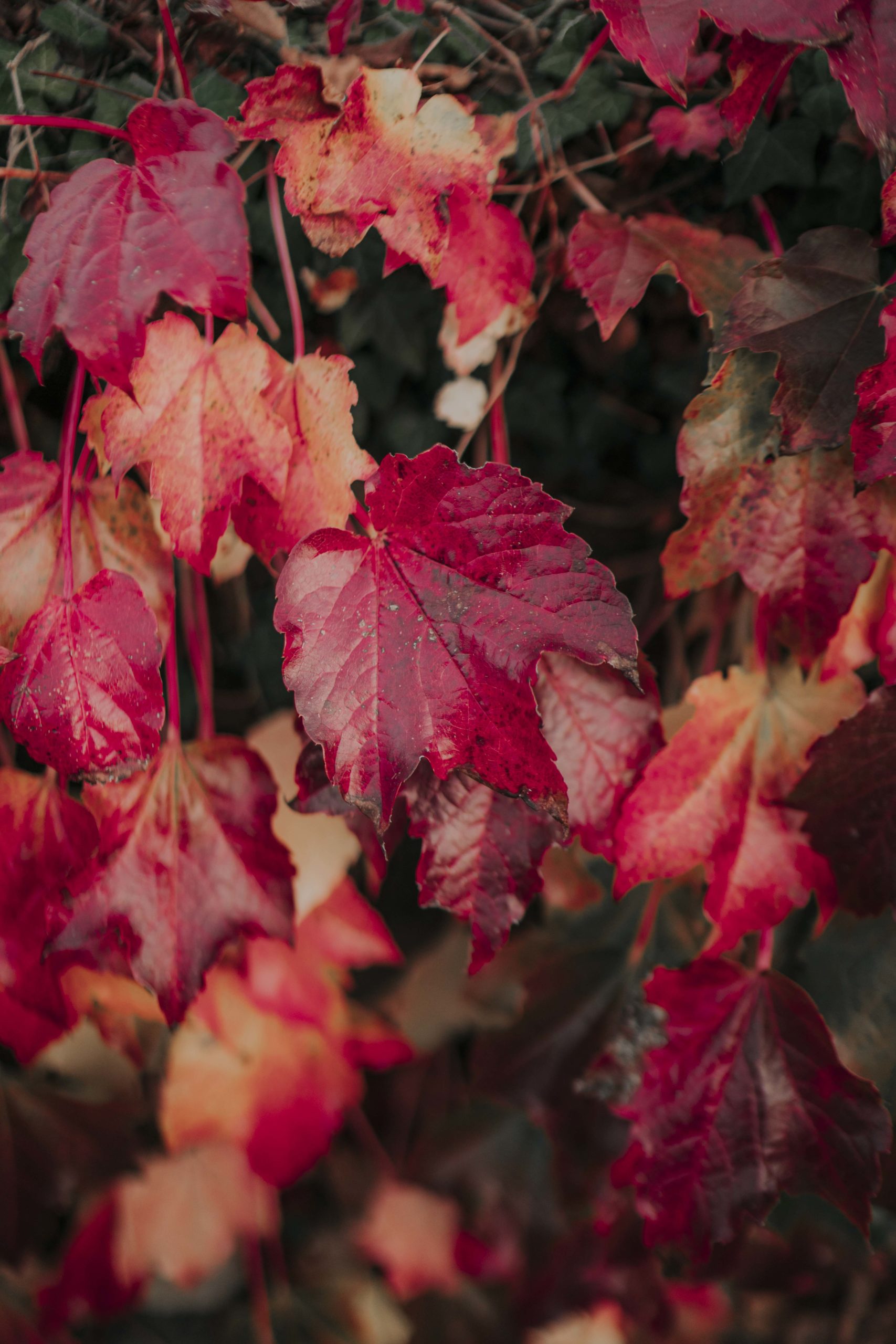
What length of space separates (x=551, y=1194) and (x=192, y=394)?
43.6 inches

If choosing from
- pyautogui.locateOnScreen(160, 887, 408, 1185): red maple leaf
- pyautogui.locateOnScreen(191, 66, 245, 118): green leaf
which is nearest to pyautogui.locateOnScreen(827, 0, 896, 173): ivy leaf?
pyautogui.locateOnScreen(191, 66, 245, 118): green leaf

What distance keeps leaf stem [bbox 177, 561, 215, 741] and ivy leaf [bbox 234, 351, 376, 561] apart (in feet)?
0.65

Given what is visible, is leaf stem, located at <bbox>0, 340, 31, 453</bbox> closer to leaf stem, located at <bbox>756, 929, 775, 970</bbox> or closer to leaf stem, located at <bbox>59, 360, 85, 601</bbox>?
leaf stem, located at <bbox>59, 360, 85, 601</bbox>

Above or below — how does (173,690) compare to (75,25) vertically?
below

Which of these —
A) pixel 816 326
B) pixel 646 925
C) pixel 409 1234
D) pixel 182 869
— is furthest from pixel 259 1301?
pixel 816 326

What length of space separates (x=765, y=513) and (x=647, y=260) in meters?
0.19

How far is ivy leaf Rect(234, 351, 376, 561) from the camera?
1.61 feet

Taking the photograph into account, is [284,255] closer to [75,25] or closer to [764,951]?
[75,25]

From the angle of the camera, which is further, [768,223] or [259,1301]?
[259,1301]

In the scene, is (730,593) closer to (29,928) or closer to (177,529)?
(177,529)

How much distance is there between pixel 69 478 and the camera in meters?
Result: 0.53

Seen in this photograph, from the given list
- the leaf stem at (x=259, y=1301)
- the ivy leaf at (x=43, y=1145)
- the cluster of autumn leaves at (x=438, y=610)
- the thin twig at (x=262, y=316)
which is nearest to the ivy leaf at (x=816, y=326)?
the cluster of autumn leaves at (x=438, y=610)

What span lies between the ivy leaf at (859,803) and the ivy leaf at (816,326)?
177mm

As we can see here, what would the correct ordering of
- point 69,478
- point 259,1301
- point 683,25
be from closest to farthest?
point 683,25 → point 69,478 → point 259,1301
